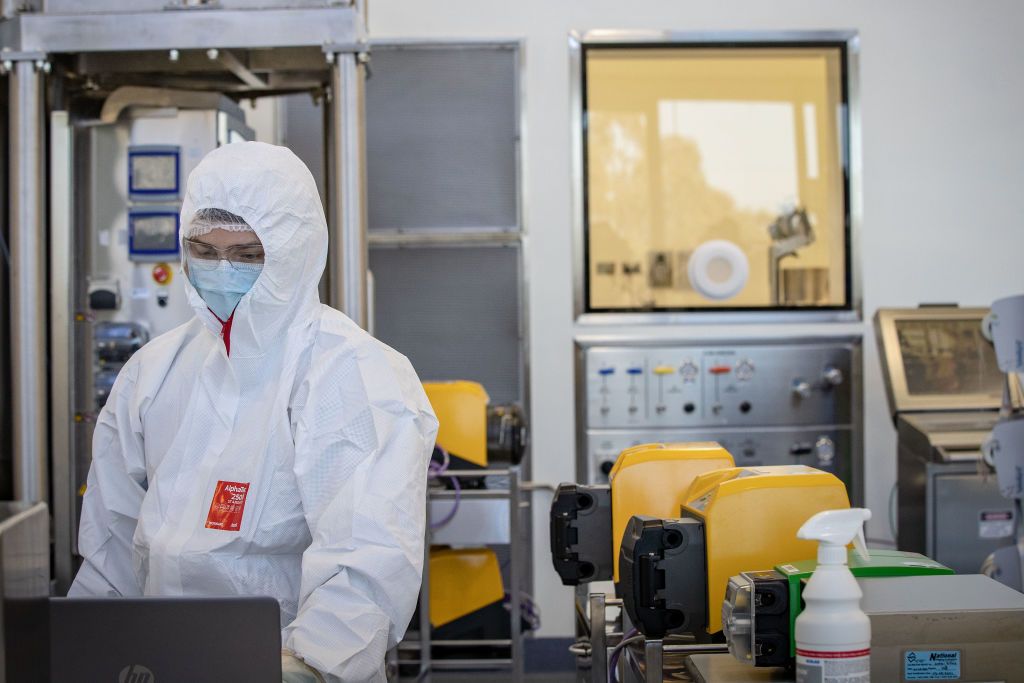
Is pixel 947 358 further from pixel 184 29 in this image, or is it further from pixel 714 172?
pixel 184 29

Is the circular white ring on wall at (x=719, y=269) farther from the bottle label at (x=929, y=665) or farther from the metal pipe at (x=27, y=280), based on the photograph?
the bottle label at (x=929, y=665)

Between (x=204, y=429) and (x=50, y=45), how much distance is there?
149cm

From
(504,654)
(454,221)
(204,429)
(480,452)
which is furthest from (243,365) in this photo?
(454,221)

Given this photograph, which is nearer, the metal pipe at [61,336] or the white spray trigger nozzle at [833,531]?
the white spray trigger nozzle at [833,531]

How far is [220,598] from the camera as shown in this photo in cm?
103

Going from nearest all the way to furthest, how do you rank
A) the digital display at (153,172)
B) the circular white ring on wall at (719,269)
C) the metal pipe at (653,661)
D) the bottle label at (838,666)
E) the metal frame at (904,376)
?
the bottle label at (838,666)
the metal pipe at (653,661)
the digital display at (153,172)
the metal frame at (904,376)
the circular white ring on wall at (719,269)

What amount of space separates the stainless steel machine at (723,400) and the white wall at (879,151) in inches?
3.3

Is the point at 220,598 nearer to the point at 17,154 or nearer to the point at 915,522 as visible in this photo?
the point at 17,154

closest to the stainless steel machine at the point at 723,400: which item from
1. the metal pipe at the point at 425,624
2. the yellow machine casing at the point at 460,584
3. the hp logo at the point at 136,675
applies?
the yellow machine casing at the point at 460,584

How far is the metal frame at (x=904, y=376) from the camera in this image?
137 inches

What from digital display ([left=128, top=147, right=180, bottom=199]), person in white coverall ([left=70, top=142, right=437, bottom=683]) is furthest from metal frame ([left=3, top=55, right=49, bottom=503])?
person in white coverall ([left=70, top=142, right=437, bottom=683])

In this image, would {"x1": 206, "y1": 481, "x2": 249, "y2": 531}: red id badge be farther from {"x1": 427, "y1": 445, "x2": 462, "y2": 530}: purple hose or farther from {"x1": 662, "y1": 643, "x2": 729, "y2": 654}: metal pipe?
{"x1": 427, "y1": 445, "x2": 462, "y2": 530}: purple hose

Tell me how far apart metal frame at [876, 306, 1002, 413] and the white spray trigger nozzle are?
2572 millimetres

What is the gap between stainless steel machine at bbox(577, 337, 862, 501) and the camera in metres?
3.71
